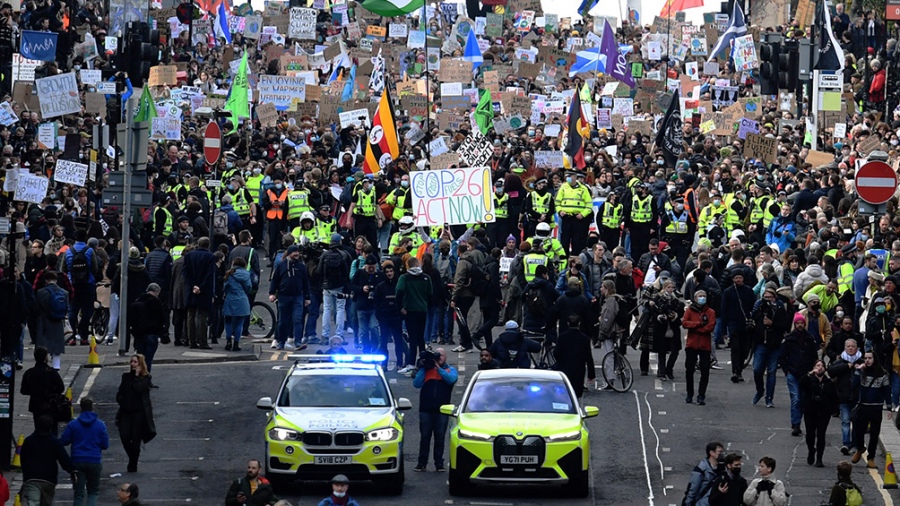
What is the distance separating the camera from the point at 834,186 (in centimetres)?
3666

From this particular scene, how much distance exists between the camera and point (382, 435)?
22359 mm

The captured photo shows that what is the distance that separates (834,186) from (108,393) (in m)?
14.7

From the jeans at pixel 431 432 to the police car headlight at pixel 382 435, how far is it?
1475 mm

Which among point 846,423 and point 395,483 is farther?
point 846,423

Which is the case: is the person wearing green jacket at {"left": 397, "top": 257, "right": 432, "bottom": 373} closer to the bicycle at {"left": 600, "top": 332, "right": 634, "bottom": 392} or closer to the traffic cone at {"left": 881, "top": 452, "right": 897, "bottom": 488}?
the bicycle at {"left": 600, "top": 332, "right": 634, "bottom": 392}

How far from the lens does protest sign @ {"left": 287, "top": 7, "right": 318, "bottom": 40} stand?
6384cm

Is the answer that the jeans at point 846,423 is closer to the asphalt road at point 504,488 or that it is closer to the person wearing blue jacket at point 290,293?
the asphalt road at point 504,488

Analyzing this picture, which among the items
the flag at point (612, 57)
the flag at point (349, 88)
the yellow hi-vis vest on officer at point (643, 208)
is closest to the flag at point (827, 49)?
the yellow hi-vis vest on officer at point (643, 208)

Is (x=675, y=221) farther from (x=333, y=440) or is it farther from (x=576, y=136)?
(x=333, y=440)

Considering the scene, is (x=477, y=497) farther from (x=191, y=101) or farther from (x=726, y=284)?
(x=191, y=101)

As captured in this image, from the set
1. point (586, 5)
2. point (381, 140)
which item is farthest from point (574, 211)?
point (586, 5)

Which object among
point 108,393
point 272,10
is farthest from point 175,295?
point 272,10

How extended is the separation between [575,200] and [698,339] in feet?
31.7

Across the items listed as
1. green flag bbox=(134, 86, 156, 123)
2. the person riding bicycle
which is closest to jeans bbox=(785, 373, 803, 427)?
the person riding bicycle
